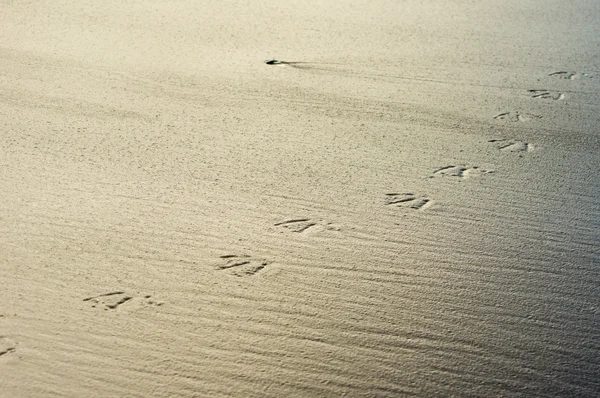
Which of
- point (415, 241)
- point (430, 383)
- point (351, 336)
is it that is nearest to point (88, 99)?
point (415, 241)

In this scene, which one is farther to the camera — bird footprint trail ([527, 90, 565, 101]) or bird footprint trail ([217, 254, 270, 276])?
bird footprint trail ([527, 90, 565, 101])

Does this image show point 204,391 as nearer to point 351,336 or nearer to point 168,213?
point 351,336

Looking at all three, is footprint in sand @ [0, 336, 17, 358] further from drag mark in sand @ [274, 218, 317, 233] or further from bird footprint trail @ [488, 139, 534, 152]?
bird footprint trail @ [488, 139, 534, 152]

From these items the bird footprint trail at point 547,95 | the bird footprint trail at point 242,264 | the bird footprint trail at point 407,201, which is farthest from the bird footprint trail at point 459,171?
the bird footprint trail at point 547,95

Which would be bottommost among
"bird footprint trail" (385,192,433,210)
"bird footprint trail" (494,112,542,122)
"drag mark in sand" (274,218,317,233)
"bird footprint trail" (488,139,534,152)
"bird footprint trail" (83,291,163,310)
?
"bird footprint trail" (83,291,163,310)

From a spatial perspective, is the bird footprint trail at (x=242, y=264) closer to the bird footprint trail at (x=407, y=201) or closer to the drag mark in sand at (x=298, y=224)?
the drag mark in sand at (x=298, y=224)

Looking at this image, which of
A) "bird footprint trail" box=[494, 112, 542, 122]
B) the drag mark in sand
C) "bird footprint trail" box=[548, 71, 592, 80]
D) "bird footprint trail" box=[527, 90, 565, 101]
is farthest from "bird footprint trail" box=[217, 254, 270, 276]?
"bird footprint trail" box=[548, 71, 592, 80]

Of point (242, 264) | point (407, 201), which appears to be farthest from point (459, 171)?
point (242, 264)

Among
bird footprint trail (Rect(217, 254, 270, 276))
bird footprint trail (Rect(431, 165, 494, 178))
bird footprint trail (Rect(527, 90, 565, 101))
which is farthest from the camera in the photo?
bird footprint trail (Rect(527, 90, 565, 101))
